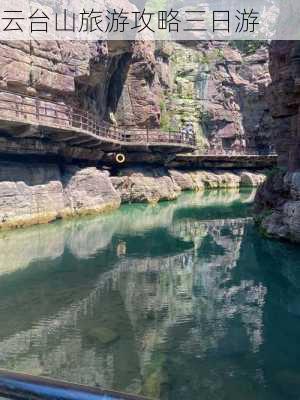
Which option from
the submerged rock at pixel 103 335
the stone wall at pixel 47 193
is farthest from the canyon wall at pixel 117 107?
the submerged rock at pixel 103 335

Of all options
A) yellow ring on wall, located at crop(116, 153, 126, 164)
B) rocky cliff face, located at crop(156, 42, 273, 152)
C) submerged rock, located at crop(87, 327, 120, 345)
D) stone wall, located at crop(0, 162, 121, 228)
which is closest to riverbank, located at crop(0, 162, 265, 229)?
stone wall, located at crop(0, 162, 121, 228)

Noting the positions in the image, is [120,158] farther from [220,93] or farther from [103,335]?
[220,93]

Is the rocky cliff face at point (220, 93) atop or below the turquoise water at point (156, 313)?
atop

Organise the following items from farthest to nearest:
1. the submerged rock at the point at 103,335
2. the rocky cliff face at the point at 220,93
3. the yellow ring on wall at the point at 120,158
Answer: the rocky cliff face at the point at 220,93, the yellow ring on wall at the point at 120,158, the submerged rock at the point at 103,335

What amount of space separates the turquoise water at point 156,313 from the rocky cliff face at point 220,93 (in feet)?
121

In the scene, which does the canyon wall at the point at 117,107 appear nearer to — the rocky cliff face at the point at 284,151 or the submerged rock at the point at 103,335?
the rocky cliff face at the point at 284,151

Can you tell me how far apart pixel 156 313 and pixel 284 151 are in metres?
16.3

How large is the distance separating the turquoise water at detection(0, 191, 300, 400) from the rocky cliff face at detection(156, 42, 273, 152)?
121ft

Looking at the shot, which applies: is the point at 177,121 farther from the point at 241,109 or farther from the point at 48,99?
the point at 48,99

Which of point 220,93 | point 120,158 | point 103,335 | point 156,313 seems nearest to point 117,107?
point 120,158

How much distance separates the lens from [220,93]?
54.6 m

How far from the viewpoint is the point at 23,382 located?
151 cm

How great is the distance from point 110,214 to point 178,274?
14.1 meters

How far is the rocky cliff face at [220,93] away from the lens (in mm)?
52750
